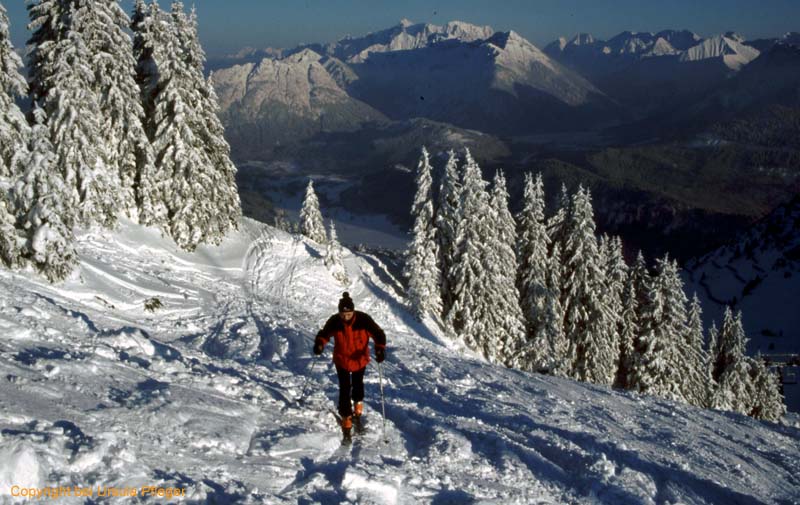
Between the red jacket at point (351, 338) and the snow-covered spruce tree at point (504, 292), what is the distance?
27734mm

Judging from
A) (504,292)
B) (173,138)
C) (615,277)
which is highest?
(173,138)

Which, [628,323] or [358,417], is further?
[628,323]

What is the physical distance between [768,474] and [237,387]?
1224cm

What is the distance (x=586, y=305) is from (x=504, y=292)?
268 inches

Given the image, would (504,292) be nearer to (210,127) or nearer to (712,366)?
(210,127)

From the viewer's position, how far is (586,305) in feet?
127

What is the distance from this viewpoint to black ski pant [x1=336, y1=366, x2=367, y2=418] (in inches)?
351

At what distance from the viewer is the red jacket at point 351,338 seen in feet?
29.5

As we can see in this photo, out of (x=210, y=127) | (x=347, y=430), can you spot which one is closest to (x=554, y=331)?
(x=210, y=127)

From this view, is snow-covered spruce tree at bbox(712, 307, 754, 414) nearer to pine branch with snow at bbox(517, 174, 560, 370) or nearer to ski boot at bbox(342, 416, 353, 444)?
pine branch with snow at bbox(517, 174, 560, 370)

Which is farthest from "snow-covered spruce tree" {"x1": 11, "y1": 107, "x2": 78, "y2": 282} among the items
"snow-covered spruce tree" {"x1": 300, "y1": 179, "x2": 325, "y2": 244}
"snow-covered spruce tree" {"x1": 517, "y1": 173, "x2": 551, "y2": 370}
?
"snow-covered spruce tree" {"x1": 300, "y1": 179, "x2": 325, "y2": 244}

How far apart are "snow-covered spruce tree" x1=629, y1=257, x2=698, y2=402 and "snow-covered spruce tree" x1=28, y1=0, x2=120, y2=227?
34501 millimetres

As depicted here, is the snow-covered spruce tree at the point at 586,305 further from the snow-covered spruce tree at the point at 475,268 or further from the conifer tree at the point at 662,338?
the snow-covered spruce tree at the point at 475,268

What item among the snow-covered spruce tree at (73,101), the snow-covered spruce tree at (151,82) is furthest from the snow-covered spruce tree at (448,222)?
the snow-covered spruce tree at (73,101)
